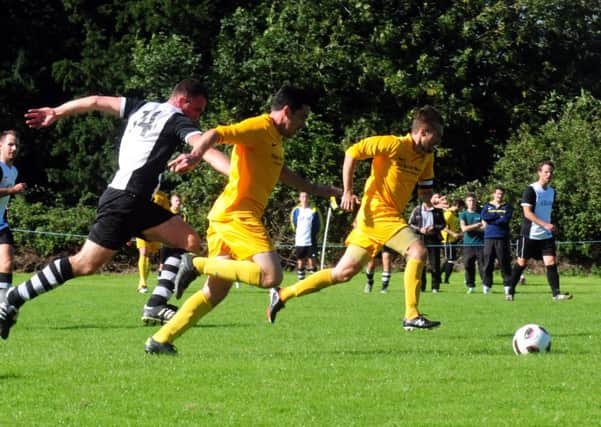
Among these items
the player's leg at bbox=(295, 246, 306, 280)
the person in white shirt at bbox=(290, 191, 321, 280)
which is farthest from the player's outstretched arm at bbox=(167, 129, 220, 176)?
the person in white shirt at bbox=(290, 191, 321, 280)

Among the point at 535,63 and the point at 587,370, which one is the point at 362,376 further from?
the point at 535,63

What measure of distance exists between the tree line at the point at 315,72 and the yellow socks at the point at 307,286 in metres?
22.5

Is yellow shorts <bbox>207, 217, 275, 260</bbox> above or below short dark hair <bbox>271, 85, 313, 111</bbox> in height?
below

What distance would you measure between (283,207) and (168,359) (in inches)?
989

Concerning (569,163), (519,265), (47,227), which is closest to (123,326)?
(519,265)

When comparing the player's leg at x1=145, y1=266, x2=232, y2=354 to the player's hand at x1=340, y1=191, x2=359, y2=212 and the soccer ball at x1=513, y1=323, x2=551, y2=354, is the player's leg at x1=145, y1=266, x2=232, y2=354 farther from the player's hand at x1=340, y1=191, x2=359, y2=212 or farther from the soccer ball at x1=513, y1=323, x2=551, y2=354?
the soccer ball at x1=513, y1=323, x2=551, y2=354

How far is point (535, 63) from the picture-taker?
3916 centimetres

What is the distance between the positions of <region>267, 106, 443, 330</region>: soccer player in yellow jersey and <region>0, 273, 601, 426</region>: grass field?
45 centimetres

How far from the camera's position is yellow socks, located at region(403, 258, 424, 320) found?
36.3 feet

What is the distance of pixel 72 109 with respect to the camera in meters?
9.32

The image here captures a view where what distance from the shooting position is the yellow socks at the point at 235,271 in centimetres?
888

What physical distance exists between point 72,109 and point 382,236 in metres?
3.56

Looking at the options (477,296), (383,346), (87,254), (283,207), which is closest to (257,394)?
(87,254)

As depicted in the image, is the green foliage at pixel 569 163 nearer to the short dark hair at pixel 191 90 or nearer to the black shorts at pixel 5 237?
the black shorts at pixel 5 237
